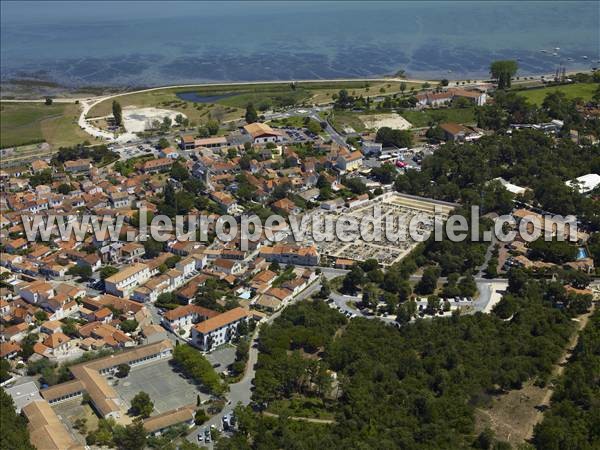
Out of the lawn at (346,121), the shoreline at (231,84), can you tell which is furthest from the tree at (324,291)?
the shoreline at (231,84)

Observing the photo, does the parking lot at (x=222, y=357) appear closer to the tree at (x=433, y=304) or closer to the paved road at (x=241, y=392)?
the paved road at (x=241, y=392)

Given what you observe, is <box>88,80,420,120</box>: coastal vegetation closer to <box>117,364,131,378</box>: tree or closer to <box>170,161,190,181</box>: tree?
<box>170,161,190,181</box>: tree

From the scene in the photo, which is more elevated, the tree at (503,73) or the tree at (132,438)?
the tree at (503,73)

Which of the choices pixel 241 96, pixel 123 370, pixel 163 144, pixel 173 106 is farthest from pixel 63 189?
pixel 241 96

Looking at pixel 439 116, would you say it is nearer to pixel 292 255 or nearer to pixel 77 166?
pixel 292 255

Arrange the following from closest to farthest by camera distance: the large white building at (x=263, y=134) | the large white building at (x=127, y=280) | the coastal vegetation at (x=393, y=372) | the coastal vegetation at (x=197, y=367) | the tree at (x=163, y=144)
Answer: the coastal vegetation at (x=393, y=372)
the coastal vegetation at (x=197, y=367)
the large white building at (x=127, y=280)
the tree at (x=163, y=144)
the large white building at (x=263, y=134)

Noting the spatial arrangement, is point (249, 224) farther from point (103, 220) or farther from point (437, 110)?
point (437, 110)
